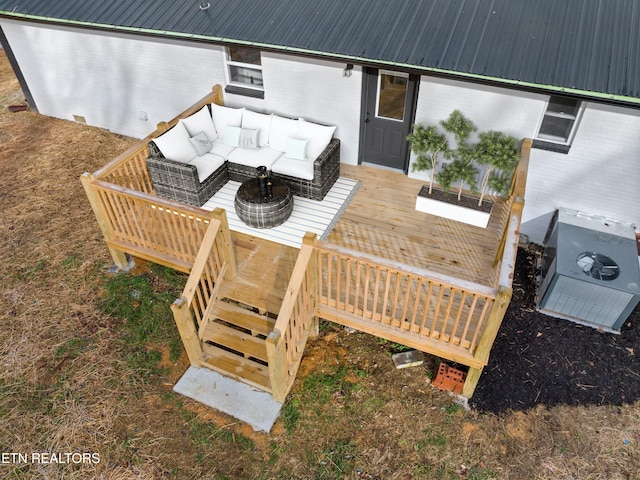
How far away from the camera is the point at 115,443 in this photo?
17.4 feet

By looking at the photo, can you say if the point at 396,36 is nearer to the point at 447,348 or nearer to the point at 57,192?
the point at 447,348

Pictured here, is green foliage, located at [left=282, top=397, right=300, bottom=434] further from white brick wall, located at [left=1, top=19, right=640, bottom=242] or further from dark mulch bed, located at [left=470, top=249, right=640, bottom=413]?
white brick wall, located at [left=1, top=19, right=640, bottom=242]

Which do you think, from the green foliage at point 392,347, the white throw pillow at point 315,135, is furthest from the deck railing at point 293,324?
the white throw pillow at point 315,135

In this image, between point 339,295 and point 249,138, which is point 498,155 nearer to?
point 339,295

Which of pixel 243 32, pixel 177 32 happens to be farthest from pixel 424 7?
pixel 177 32

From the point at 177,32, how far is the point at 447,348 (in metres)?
6.79

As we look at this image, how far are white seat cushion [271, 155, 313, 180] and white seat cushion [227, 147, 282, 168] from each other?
160 mm

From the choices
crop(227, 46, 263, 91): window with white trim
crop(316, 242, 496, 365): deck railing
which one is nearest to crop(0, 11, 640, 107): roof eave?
crop(227, 46, 263, 91): window with white trim

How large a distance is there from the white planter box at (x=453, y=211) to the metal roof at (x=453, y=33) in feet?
6.74

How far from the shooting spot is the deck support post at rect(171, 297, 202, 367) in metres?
5.26

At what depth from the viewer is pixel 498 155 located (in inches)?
259

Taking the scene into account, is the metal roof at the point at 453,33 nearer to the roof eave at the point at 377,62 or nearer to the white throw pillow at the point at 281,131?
the roof eave at the point at 377,62

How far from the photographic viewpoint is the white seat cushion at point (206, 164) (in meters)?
7.59

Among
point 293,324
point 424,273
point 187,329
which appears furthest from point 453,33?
point 187,329
